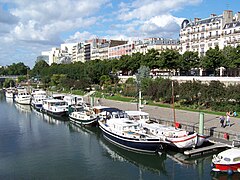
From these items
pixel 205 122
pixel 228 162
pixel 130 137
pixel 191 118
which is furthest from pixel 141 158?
pixel 191 118

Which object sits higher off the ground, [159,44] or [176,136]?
[159,44]

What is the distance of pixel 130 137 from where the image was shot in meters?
34.9

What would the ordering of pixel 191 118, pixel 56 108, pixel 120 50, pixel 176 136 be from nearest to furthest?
pixel 176 136, pixel 191 118, pixel 56 108, pixel 120 50

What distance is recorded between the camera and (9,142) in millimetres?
40969

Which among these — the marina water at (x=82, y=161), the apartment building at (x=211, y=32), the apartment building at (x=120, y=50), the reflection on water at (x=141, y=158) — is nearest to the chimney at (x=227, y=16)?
the apartment building at (x=211, y=32)

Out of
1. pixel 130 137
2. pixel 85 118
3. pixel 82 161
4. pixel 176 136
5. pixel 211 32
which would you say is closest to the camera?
pixel 82 161

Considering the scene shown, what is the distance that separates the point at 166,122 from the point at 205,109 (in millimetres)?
14171

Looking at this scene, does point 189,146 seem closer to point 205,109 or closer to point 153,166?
point 153,166

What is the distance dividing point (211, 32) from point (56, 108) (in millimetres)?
57804

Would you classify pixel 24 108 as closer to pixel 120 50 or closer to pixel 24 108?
pixel 24 108

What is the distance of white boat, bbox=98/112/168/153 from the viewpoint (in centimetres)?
3331

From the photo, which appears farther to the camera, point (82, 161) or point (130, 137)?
point (130, 137)

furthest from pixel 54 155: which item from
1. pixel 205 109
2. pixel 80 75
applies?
pixel 80 75

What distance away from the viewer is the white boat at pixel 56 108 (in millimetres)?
60281
